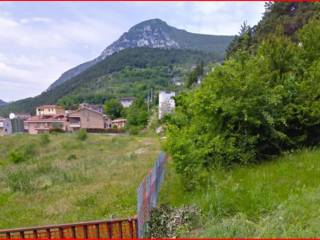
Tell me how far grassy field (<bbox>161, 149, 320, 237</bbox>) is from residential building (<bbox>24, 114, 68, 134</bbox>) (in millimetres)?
57734

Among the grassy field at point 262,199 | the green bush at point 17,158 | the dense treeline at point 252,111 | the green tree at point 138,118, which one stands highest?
the dense treeline at point 252,111

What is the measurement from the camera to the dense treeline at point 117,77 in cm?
9225

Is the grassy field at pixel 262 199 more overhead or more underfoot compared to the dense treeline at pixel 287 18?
more underfoot

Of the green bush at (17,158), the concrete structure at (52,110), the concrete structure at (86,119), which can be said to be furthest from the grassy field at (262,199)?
the concrete structure at (52,110)

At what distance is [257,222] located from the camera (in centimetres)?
448

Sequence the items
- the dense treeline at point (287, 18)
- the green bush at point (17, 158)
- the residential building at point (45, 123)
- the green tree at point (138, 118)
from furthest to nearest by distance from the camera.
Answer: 1. the residential building at point (45, 123)
2. the green tree at point (138, 118)
3. the green bush at point (17, 158)
4. the dense treeline at point (287, 18)

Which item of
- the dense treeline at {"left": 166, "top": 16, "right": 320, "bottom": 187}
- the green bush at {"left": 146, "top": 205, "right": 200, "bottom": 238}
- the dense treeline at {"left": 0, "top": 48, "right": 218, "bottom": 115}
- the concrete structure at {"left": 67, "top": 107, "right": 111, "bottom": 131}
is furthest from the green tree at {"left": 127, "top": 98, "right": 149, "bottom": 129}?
the green bush at {"left": 146, "top": 205, "right": 200, "bottom": 238}

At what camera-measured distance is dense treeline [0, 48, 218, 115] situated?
303 feet

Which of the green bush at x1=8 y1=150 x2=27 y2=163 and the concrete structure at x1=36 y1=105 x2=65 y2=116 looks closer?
the green bush at x1=8 y1=150 x2=27 y2=163

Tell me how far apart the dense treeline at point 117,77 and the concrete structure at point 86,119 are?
2060 centimetres

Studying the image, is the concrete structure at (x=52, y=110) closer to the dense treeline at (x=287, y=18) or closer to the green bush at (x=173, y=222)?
the dense treeline at (x=287, y=18)

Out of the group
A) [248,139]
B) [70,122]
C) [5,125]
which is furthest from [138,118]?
[248,139]

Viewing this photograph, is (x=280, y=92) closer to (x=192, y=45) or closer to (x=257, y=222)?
(x=257, y=222)

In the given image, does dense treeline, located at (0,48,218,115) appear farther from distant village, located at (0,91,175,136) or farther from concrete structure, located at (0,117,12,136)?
distant village, located at (0,91,175,136)
